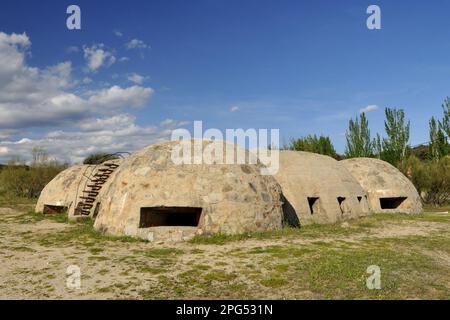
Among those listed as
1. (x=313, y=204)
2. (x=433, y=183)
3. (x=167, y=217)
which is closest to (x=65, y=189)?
(x=167, y=217)

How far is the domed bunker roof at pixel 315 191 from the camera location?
14.3 m

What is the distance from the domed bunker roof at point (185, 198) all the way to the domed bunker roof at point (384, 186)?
851 centimetres

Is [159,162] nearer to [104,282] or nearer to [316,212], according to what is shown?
[104,282]

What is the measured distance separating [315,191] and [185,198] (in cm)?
653

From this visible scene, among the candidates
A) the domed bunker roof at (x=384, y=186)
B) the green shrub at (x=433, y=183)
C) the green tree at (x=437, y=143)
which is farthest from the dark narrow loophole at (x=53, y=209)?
the green tree at (x=437, y=143)

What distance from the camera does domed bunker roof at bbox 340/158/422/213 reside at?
61.1 feet

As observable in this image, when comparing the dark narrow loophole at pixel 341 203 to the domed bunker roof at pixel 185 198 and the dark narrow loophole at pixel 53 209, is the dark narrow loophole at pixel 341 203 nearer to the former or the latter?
the domed bunker roof at pixel 185 198

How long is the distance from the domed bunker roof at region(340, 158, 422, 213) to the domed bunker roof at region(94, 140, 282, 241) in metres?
8.51

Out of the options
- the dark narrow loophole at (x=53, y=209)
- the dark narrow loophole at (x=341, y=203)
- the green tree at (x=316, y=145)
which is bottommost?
the dark narrow loophole at (x=53, y=209)

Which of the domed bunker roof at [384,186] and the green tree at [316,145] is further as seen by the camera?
the green tree at [316,145]

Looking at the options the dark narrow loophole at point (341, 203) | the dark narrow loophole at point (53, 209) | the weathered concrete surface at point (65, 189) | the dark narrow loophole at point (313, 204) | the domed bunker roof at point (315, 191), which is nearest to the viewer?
the domed bunker roof at point (315, 191)

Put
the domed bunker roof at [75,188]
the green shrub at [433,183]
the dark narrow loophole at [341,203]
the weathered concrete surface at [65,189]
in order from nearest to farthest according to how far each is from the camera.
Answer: the dark narrow loophole at [341,203], the domed bunker roof at [75,188], the weathered concrete surface at [65,189], the green shrub at [433,183]
